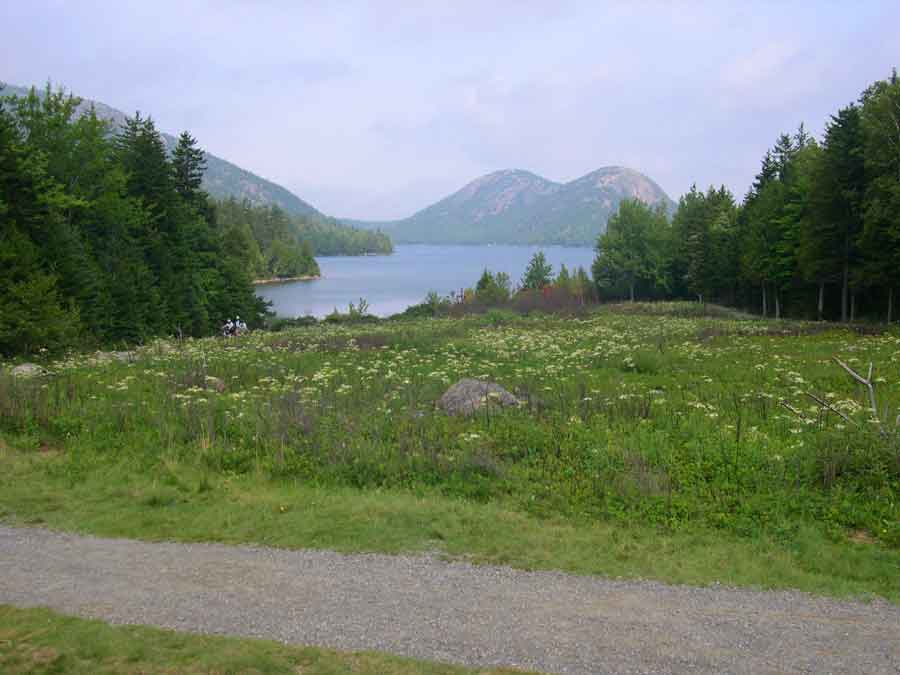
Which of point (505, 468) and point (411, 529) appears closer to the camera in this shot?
point (411, 529)

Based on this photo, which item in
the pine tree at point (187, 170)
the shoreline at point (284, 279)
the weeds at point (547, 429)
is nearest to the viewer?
the weeds at point (547, 429)

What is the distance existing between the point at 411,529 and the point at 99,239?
132 ft

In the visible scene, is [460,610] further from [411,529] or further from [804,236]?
[804,236]

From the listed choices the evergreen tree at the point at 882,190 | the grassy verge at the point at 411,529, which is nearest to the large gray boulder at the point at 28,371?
the grassy verge at the point at 411,529

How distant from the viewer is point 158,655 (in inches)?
237

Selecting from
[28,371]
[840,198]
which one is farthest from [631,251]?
[28,371]

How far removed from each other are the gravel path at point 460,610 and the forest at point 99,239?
23442mm

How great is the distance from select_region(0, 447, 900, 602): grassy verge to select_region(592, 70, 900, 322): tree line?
111 ft

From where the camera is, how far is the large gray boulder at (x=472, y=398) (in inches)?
606

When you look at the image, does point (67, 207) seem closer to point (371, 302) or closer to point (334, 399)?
point (334, 399)

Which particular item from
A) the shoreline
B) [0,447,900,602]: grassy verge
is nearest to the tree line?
[0,447,900,602]: grassy verge

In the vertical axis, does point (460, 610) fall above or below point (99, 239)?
below

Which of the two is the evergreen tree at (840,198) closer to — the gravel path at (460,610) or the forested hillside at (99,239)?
the gravel path at (460,610)

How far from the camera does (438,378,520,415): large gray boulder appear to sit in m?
15.4
